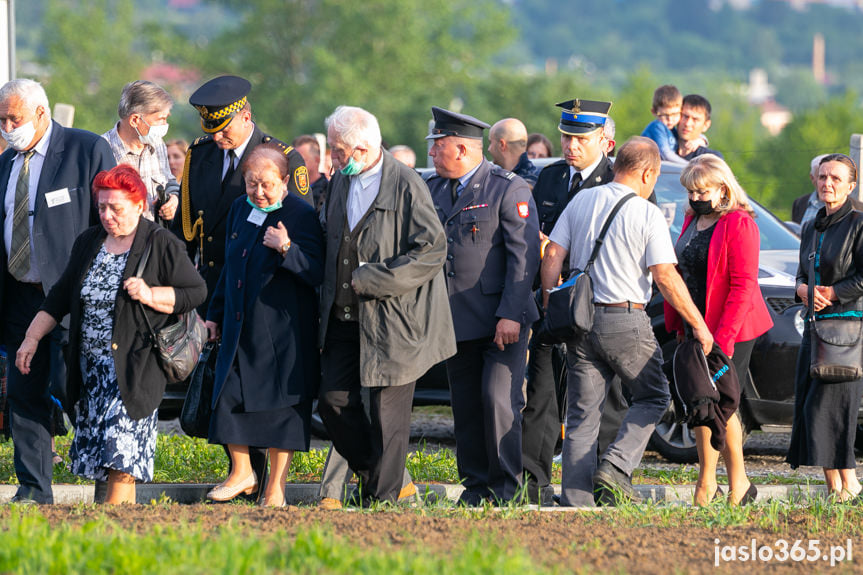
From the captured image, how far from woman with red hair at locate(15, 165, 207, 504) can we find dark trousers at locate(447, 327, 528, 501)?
1499mm

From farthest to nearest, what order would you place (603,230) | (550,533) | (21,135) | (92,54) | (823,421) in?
(92,54) → (823,421) → (21,135) → (603,230) → (550,533)

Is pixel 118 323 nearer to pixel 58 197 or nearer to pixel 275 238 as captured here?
pixel 275 238

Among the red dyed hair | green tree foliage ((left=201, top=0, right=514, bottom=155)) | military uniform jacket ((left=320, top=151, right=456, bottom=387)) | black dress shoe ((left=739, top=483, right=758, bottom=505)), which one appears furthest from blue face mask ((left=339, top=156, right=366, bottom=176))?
green tree foliage ((left=201, top=0, right=514, bottom=155))

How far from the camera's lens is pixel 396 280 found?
6223mm

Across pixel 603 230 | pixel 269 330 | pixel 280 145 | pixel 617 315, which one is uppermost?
pixel 280 145

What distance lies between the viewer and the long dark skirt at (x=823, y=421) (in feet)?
23.6

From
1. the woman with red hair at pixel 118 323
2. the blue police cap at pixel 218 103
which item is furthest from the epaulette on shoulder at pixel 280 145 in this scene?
the woman with red hair at pixel 118 323

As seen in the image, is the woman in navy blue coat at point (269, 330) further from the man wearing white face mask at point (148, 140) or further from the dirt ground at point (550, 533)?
the man wearing white face mask at point (148, 140)

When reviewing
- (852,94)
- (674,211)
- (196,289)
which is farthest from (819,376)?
(852,94)

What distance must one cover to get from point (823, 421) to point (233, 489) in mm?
3287

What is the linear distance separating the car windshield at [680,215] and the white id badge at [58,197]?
13.4ft

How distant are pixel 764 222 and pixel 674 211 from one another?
92 centimetres

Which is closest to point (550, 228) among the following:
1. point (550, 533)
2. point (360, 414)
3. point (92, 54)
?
point (360, 414)

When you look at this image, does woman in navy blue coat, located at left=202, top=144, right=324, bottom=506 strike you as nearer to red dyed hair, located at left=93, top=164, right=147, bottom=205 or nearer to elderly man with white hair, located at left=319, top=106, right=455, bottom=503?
elderly man with white hair, located at left=319, top=106, right=455, bottom=503
